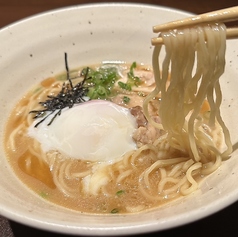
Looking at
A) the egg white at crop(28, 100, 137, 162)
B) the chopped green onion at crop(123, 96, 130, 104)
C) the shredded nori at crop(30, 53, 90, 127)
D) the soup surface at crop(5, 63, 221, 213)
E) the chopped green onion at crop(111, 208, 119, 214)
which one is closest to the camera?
the chopped green onion at crop(111, 208, 119, 214)

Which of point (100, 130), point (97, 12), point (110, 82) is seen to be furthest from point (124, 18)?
point (100, 130)

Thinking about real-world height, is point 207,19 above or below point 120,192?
above

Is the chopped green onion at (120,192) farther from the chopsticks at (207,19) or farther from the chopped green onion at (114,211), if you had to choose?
the chopsticks at (207,19)

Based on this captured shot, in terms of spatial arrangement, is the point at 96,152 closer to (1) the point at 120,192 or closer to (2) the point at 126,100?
(1) the point at 120,192

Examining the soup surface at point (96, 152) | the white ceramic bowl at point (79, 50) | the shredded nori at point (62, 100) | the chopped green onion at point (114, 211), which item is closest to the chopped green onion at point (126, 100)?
the soup surface at point (96, 152)

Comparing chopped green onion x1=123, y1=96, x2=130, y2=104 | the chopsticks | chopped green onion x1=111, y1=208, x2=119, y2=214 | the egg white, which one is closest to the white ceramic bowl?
chopped green onion x1=111, y1=208, x2=119, y2=214

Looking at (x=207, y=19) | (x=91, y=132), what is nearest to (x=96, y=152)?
(x=91, y=132)

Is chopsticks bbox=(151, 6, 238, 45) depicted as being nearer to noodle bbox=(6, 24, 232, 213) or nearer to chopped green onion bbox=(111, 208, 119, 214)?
noodle bbox=(6, 24, 232, 213)

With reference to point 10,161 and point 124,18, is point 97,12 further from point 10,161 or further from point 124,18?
point 10,161
